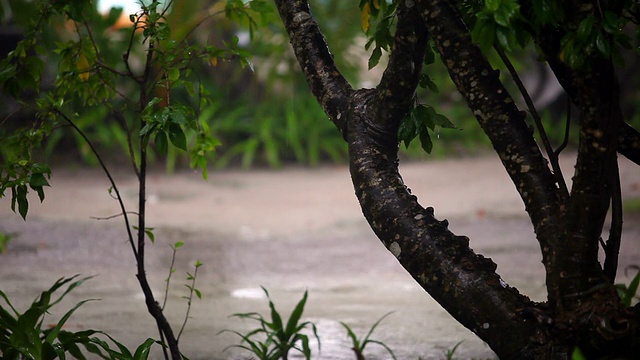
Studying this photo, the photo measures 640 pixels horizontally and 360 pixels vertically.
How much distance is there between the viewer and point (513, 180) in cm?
241

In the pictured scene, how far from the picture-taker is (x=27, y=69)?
112 inches

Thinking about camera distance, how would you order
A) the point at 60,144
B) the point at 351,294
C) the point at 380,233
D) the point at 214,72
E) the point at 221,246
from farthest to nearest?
the point at 214,72
the point at 60,144
the point at 221,246
the point at 351,294
the point at 380,233

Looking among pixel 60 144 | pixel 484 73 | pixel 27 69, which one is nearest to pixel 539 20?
pixel 484 73

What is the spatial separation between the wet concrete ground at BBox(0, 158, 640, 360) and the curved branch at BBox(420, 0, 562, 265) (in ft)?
3.98

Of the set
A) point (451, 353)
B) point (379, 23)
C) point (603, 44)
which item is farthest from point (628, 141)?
point (451, 353)

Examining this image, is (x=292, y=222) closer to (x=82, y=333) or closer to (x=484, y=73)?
(x=82, y=333)

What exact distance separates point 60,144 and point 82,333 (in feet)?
22.8

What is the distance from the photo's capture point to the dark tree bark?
2160mm

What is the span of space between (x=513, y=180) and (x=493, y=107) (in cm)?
21

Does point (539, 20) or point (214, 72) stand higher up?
point (214, 72)

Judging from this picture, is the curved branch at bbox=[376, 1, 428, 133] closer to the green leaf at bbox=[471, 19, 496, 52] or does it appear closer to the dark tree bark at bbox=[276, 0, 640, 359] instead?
the dark tree bark at bbox=[276, 0, 640, 359]

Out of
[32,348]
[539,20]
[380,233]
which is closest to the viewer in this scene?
[539,20]

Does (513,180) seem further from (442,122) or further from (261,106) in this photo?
(261,106)

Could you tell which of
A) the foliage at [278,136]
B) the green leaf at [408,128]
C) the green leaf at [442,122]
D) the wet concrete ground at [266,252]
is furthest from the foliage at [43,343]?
the foliage at [278,136]
